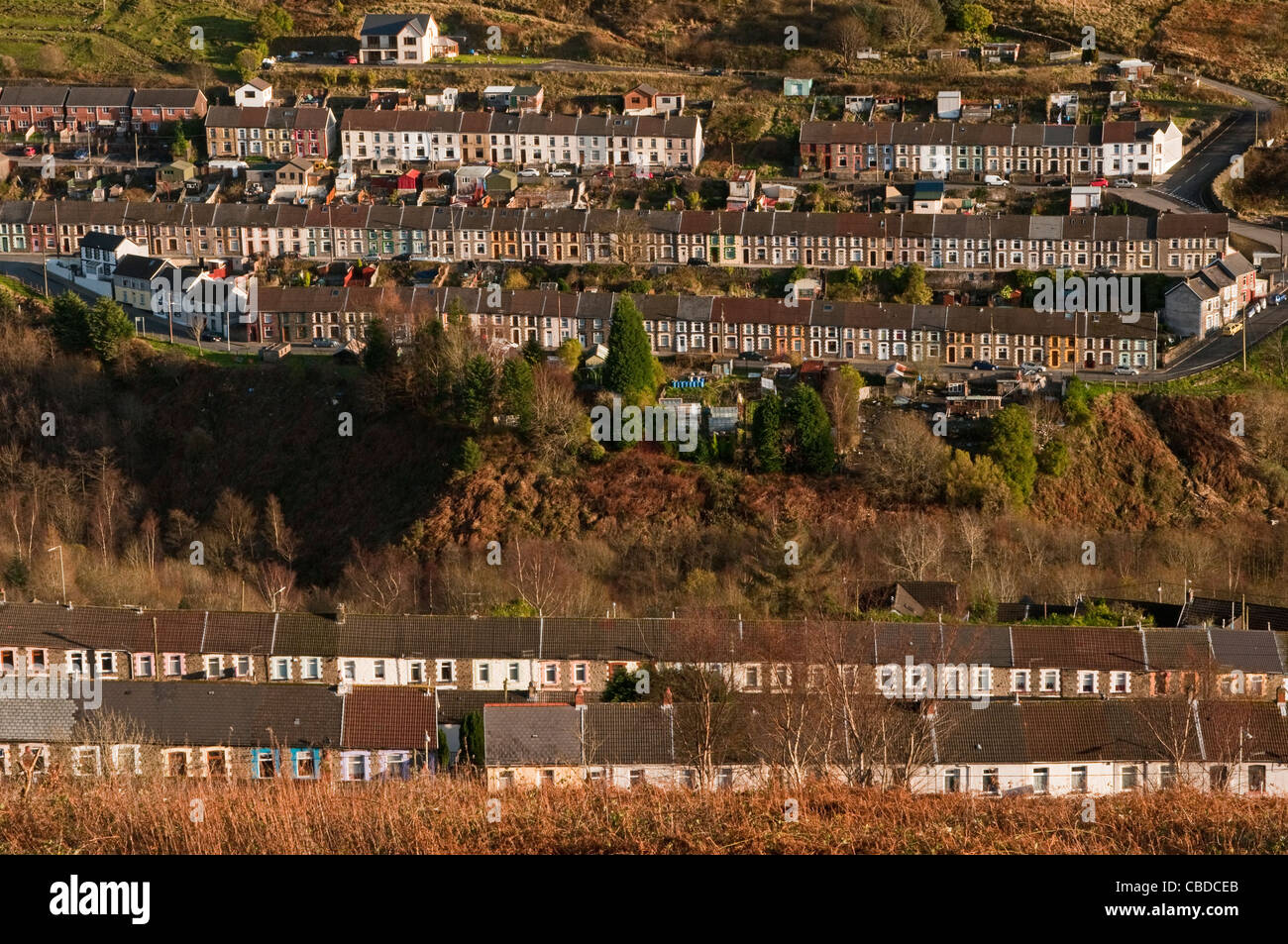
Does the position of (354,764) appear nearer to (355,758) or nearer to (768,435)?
(355,758)

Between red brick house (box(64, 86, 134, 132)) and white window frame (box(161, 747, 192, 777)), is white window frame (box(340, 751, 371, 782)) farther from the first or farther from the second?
red brick house (box(64, 86, 134, 132))

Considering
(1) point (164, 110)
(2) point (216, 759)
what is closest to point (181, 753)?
(2) point (216, 759)

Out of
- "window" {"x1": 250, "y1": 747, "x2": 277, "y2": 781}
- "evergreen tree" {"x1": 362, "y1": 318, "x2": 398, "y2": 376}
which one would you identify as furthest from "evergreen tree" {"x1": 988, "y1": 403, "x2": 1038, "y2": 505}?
"window" {"x1": 250, "y1": 747, "x2": 277, "y2": 781}

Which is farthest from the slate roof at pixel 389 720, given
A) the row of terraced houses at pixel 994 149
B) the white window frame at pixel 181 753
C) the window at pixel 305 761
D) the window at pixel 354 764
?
the row of terraced houses at pixel 994 149

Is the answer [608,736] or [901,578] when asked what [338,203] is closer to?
[901,578]
